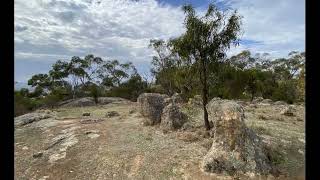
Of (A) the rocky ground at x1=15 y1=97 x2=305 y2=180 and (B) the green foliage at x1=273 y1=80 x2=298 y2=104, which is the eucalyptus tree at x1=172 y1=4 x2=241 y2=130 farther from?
(B) the green foliage at x1=273 y1=80 x2=298 y2=104

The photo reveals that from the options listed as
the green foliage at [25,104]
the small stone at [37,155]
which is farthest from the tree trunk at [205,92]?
the green foliage at [25,104]

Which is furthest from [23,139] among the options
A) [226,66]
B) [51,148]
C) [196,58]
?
[226,66]

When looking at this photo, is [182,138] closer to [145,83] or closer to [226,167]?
[226,167]

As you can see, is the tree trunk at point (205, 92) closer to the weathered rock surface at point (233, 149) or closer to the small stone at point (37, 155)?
the weathered rock surface at point (233, 149)

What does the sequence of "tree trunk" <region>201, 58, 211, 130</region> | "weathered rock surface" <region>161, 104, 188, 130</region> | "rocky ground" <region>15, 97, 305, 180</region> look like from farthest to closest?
1. "weathered rock surface" <region>161, 104, 188, 130</region>
2. "tree trunk" <region>201, 58, 211, 130</region>
3. "rocky ground" <region>15, 97, 305, 180</region>

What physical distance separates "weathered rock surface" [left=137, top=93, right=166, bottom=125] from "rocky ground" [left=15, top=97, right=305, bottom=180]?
76cm

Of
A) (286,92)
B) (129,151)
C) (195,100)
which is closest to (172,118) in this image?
(129,151)

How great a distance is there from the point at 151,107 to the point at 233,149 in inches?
396

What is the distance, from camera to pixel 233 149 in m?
13.7

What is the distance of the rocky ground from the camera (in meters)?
13.8

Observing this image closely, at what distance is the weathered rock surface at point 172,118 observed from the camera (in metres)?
20.1

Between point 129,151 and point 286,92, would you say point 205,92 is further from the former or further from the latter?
point 286,92

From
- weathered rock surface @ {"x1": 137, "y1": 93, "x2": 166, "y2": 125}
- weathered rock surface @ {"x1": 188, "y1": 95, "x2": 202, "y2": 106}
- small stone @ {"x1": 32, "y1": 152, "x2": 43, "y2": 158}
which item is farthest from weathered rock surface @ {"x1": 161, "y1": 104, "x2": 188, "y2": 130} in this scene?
small stone @ {"x1": 32, "y1": 152, "x2": 43, "y2": 158}

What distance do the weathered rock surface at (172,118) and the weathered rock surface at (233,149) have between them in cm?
579
